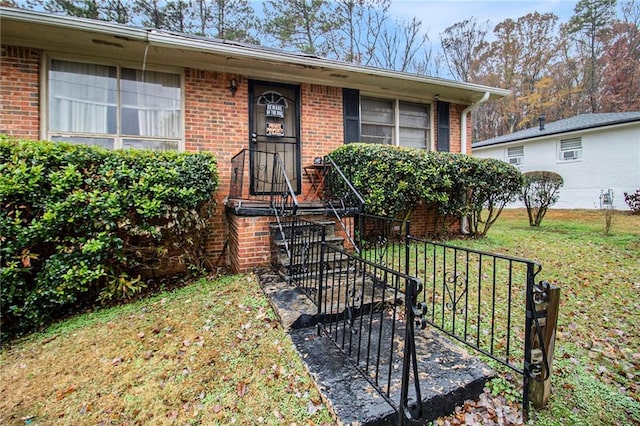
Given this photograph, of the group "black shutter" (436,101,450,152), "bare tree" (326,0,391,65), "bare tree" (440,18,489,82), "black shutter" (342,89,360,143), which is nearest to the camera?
"black shutter" (342,89,360,143)

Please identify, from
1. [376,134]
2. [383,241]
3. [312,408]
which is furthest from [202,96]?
[312,408]

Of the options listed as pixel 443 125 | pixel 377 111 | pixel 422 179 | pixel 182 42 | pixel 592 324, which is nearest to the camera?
pixel 592 324

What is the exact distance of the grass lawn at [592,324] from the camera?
6.76 ft

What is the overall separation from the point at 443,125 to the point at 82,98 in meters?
7.01

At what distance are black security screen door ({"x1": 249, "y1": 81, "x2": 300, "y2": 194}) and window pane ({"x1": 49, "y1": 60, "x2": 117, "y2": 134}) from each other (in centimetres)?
220

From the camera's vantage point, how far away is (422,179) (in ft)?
17.5

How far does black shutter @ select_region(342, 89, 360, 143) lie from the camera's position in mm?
6148

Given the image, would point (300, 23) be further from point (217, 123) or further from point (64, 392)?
point (64, 392)

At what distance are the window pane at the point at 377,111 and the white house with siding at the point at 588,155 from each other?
1079 centimetres

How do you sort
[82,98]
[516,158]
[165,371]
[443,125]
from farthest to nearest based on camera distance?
[516,158] → [443,125] → [82,98] → [165,371]

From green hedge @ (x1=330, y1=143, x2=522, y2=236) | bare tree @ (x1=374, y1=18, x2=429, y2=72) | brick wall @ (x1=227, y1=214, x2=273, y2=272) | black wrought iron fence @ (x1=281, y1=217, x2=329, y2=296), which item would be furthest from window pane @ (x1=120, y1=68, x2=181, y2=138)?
bare tree @ (x1=374, y1=18, x2=429, y2=72)

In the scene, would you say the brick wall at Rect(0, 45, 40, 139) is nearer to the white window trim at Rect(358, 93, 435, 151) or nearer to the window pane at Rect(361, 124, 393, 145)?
the white window trim at Rect(358, 93, 435, 151)

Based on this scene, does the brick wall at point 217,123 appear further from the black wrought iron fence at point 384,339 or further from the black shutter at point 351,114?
the black wrought iron fence at point 384,339

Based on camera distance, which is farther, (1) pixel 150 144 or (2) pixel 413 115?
(2) pixel 413 115
